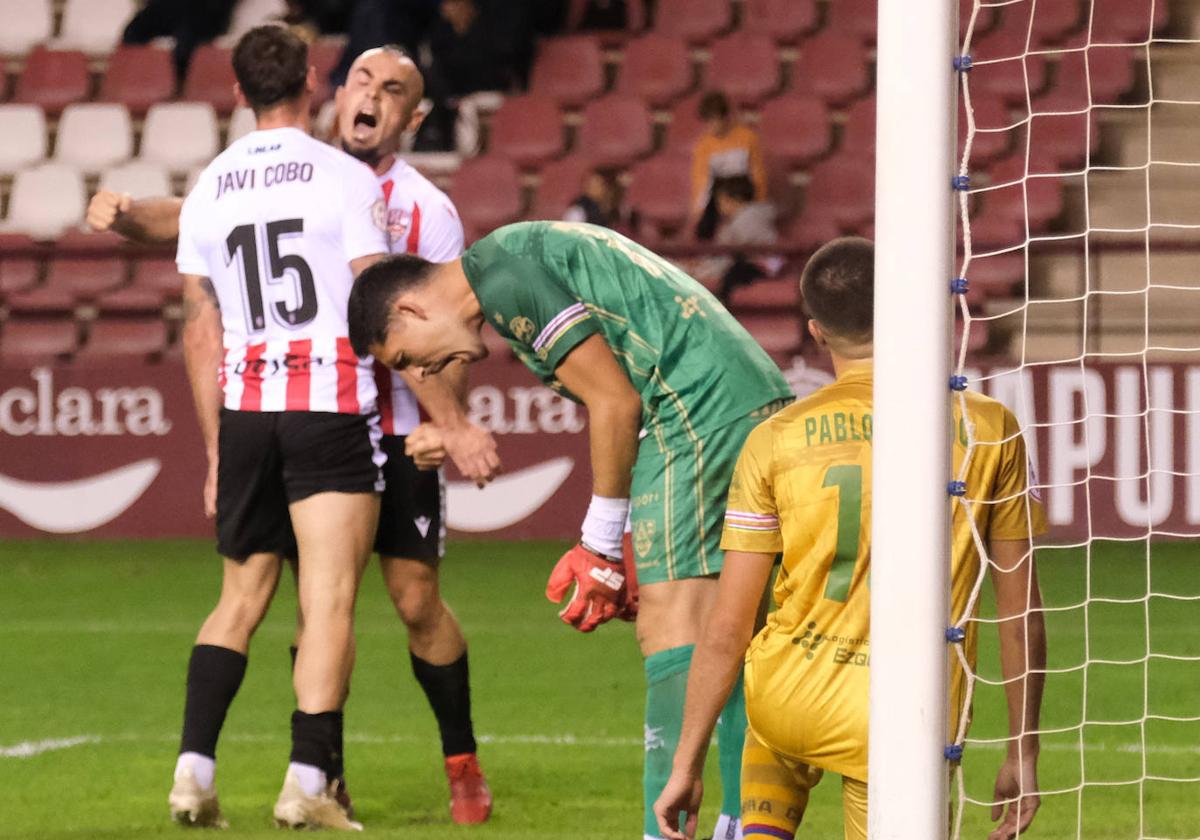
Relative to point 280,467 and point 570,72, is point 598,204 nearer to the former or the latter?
point 570,72

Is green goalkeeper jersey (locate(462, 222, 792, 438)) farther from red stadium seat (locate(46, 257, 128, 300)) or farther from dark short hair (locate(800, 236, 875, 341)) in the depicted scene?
red stadium seat (locate(46, 257, 128, 300))

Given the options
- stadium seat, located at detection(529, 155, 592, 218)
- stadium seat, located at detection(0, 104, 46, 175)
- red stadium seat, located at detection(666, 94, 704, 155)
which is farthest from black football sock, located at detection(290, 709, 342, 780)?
stadium seat, located at detection(0, 104, 46, 175)

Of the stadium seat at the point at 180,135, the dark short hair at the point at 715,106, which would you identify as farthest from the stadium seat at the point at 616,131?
the stadium seat at the point at 180,135

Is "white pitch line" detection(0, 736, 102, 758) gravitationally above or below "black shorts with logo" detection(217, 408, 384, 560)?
below

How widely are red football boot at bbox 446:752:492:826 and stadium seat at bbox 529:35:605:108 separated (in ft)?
32.9

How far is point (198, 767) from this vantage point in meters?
4.86

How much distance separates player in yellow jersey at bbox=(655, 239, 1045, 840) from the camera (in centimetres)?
324

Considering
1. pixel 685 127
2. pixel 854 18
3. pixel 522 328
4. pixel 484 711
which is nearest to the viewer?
pixel 522 328

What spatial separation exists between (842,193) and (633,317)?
31.8 feet

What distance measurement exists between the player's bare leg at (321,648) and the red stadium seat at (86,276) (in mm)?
8514

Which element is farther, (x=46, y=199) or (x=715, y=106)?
(x=46, y=199)

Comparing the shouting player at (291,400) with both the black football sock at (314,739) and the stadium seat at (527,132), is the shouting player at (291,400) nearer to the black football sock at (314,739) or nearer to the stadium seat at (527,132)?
the black football sock at (314,739)

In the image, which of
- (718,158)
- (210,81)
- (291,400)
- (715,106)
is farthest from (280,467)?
(210,81)

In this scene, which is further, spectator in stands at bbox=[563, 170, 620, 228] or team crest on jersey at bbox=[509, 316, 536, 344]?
spectator in stands at bbox=[563, 170, 620, 228]
